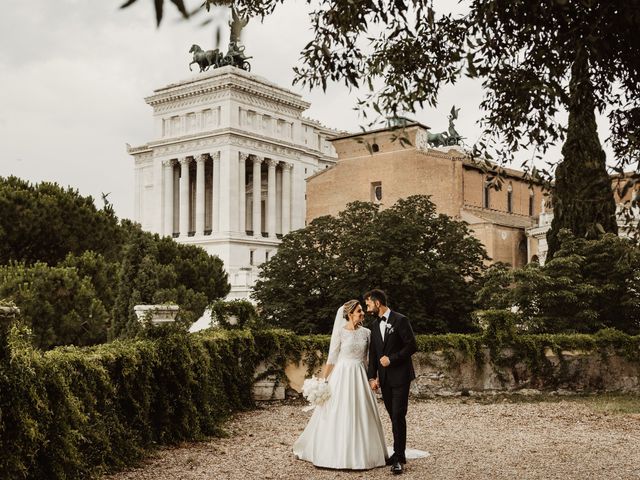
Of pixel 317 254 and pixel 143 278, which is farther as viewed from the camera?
pixel 317 254

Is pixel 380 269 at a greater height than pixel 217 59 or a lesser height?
lesser

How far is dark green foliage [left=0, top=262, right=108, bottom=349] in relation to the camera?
22.6 m

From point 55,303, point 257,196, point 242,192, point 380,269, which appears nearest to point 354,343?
point 55,303

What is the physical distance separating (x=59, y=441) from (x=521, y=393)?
12136 mm

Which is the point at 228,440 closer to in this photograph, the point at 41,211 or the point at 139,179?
the point at 41,211

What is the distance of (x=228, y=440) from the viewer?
11.2 meters

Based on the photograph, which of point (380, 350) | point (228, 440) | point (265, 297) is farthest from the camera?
point (265, 297)

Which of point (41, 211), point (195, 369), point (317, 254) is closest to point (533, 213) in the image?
point (317, 254)

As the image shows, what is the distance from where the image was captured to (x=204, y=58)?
7194cm

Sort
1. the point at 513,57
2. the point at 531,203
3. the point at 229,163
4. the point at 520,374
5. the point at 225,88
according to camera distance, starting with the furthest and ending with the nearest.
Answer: the point at 229,163 < the point at 225,88 < the point at 531,203 < the point at 520,374 < the point at 513,57

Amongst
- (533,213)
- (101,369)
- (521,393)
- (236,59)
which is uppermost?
(236,59)

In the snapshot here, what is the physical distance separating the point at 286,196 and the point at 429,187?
2964cm

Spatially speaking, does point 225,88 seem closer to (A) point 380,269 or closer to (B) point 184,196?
(B) point 184,196

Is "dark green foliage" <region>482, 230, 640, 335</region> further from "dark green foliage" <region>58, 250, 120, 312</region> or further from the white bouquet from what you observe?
the white bouquet
